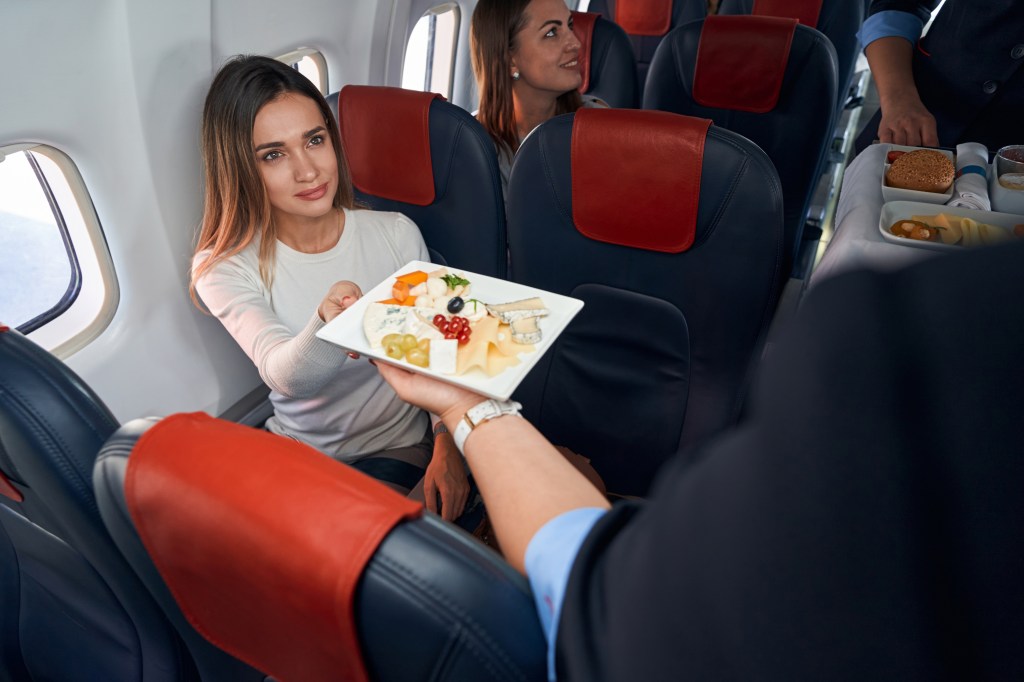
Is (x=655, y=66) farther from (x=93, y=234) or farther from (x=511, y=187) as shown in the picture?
(x=93, y=234)

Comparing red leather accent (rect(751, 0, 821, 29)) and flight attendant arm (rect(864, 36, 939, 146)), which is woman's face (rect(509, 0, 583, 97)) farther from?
red leather accent (rect(751, 0, 821, 29))

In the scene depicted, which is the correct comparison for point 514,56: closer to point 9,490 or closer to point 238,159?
point 238,159

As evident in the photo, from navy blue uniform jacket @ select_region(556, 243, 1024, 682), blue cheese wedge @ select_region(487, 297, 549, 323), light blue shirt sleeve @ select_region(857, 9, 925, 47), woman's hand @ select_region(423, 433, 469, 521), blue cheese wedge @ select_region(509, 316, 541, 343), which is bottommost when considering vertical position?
woman's hand @ select_region(423, 433, 469, 521)

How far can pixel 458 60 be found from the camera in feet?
11.7

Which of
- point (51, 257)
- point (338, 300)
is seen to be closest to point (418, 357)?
point (338, 300)

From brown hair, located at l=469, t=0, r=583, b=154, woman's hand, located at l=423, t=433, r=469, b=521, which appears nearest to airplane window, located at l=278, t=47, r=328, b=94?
brown hair, located at l=469, t=0, r=583, b=154

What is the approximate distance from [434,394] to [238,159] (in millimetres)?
840

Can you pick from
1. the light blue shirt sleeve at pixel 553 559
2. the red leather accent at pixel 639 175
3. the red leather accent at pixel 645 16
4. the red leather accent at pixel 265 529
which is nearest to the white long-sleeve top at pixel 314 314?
the red leather accent at pixel 639 175

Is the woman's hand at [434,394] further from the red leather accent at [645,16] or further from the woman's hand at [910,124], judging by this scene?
the red leather accent at [645,16]

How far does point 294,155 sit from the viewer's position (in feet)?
4.98

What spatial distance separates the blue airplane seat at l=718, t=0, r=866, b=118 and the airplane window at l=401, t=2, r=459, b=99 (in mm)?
1719

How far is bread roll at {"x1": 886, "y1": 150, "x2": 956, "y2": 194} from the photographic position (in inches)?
59.9

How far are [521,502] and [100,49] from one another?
1.46m

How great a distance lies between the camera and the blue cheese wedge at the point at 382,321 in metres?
1.12
